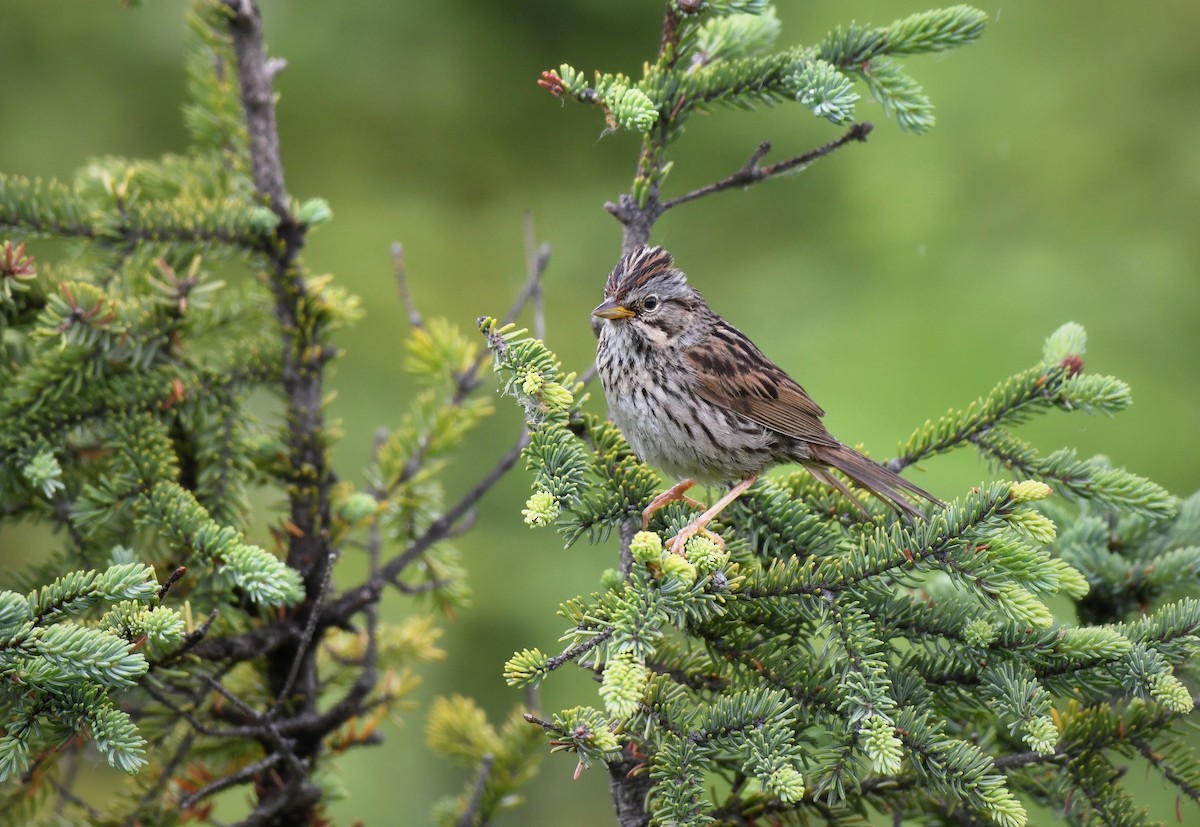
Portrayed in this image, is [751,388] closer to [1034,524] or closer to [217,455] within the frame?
[1034,524]

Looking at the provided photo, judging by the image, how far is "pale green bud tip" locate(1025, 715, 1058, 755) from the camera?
5.82ft

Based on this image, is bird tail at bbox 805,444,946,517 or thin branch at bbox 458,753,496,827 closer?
bird tail at bbox 805,444,946,517

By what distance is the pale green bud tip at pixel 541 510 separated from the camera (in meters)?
1.99

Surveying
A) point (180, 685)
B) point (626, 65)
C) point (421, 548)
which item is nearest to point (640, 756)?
point (421, 548)

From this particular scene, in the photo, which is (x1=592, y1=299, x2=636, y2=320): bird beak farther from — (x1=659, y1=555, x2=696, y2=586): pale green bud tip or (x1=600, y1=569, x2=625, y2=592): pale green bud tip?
(x1=659, y1=555, x2=696, y2=586): pale green bud tip

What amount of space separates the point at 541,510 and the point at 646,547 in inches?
9.2

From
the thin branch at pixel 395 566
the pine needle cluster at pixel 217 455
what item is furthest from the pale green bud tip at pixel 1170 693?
the pine needle cluster at pixel 217 455

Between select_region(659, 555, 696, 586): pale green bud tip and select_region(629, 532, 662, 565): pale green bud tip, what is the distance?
2 centimetres

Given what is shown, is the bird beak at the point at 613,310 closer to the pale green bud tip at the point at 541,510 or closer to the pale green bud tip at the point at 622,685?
the pale green bud tip at the point at 541,510

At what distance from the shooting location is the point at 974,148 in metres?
5.27

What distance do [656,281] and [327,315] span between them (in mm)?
906

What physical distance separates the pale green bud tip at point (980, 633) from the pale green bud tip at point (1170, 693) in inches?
11.1

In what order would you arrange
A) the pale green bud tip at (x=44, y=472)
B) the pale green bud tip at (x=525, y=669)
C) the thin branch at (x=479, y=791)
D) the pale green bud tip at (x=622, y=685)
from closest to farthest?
the pale green bud tip at (x=622, y=685)
the pale green bud tip at (x=525, y=669)
the pale green bud tip at (x=44, y=472)
the thin branch at (x=479, y=791)

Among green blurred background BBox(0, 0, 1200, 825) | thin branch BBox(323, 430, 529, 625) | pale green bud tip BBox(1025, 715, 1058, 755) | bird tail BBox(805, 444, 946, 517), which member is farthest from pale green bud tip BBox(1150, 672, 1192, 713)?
green blurred background BBox(0, 0, 1200, 825)
